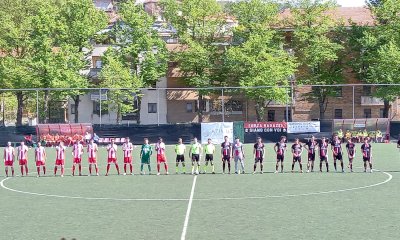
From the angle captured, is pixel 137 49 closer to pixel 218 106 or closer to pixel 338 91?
pixel 218 106

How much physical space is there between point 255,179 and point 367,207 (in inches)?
360

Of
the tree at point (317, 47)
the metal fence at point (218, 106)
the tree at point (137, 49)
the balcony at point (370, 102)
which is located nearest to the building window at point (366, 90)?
the metal fence at point (218, 106)

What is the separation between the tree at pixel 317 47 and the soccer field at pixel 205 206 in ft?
125

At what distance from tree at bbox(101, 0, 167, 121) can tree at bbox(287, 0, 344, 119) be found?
1586cm

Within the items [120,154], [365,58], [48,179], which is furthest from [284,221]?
[365,58]

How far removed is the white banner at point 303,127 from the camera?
54000 mm

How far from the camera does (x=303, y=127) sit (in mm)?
54125

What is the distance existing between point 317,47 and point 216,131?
2057 centimetres

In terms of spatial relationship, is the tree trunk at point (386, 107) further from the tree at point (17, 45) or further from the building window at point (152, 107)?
the tree at point (17, 45)

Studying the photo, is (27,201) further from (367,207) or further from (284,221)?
(367,207)

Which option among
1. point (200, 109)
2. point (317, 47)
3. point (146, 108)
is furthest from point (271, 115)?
point (146, 108)

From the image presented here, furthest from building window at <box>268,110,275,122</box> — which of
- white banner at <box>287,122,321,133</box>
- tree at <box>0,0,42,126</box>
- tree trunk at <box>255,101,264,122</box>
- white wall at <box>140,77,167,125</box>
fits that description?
tree at <box>0,0,42,126</box>

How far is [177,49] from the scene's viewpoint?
2874 inches

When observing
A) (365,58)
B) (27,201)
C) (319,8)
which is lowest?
(27,201)
